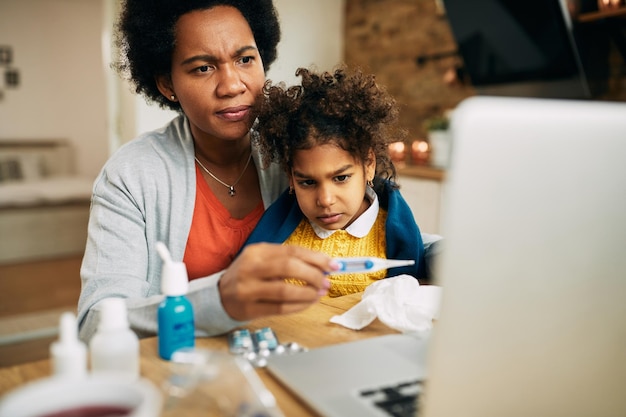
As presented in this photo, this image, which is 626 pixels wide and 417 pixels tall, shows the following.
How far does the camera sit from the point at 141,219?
1.25 m

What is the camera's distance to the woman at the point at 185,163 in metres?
1.15

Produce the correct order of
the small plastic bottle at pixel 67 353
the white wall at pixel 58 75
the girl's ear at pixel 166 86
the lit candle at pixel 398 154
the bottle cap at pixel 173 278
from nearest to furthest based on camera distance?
the small plastic bottle at pixel 67 353 < the bottle cap at pixel 173 278 < the girl's ear at pixel 166 86 < the lit candle at pixel 398 154 < the white wall at pixel 58 75

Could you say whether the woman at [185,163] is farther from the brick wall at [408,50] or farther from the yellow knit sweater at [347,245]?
Result: the brick wall at [408,50]

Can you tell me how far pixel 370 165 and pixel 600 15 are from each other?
1872 millimetres

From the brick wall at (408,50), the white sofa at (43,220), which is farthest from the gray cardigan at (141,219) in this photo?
the white sofa at (43,220)

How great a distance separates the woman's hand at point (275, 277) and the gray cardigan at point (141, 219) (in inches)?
3.6

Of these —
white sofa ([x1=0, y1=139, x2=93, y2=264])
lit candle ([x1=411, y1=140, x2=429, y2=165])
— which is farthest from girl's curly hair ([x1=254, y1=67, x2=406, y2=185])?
white sofa ([x1=0, y1=139, x2=93, y2=264])

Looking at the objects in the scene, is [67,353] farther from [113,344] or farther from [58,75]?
[58,75]

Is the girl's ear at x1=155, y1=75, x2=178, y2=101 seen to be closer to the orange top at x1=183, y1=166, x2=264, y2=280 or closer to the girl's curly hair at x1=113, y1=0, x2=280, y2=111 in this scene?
the girl's curly hair at x1=113, y1=0, x2=280, y2=111

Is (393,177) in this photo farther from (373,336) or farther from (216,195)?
(373,336)

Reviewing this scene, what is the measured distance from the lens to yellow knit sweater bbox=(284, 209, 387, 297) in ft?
4.41

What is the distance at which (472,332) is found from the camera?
513 mm

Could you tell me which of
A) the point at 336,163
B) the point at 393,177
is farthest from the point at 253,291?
the point at 393,177

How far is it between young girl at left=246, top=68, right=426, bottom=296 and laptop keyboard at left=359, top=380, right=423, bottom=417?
2.11 ft
